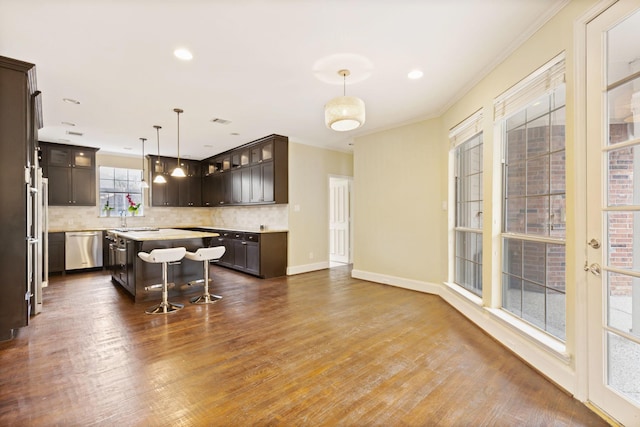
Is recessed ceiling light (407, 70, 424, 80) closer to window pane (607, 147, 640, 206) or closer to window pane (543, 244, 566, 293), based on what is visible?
window pane (607, 147, 640, 206)

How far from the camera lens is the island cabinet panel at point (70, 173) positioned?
598cm

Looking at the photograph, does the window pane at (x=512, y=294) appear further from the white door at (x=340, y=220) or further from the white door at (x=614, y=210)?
the white door at (x=340, y=220)

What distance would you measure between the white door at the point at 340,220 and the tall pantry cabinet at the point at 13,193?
207 inches

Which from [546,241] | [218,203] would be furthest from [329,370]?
A: [218,203]

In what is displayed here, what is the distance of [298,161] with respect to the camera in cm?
585

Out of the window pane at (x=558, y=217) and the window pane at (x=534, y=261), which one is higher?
the window pane at (x=558, y=217)

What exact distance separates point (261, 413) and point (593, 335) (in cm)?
214

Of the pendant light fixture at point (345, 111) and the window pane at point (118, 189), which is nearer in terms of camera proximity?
the pendant light fixture at point (345, 111)

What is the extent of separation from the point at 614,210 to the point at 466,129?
2.08 metres

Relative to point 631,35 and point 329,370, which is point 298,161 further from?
point 631,35

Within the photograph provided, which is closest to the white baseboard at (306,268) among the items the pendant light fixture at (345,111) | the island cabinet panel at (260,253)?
the island cabinet panel at (260,253)

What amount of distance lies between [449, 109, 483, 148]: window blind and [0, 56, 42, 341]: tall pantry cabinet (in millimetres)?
4590

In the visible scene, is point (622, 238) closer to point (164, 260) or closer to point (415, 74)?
point (415, 74)

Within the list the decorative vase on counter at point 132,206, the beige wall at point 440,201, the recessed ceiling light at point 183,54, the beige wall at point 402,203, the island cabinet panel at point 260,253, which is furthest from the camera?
the decorative vase on counter at point 132,206
